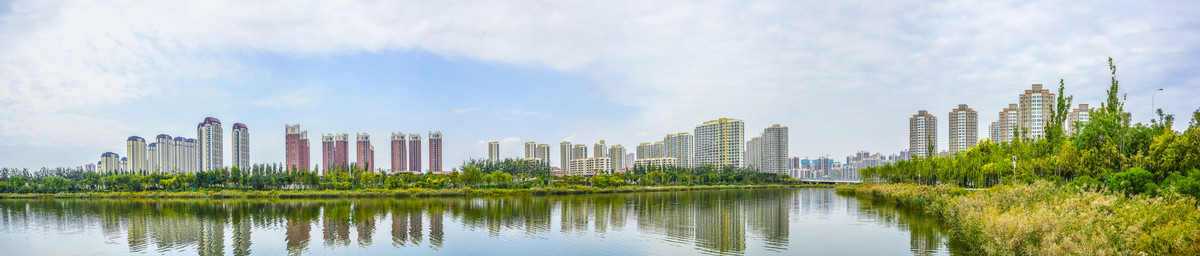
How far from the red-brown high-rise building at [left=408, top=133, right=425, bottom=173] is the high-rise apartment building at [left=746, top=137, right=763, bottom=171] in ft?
231

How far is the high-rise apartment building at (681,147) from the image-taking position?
476 ft

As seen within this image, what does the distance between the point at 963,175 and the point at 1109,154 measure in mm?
21017

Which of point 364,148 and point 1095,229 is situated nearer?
point 1095,229

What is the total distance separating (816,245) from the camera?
70.0 feet

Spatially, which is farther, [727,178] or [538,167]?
[727,178]

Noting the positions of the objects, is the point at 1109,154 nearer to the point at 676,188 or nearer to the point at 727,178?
the point at 676,188

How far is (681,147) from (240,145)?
94.0 m

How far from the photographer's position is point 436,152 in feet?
430

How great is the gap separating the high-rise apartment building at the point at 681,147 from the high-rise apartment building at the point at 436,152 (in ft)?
177

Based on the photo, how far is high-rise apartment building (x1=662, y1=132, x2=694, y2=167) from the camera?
14504cm

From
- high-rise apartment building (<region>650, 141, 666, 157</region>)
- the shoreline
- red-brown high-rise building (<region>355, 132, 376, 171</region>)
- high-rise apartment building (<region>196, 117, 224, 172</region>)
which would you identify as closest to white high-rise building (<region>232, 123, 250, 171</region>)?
high-rise apartment building (<region>196, 117, 224, 172</region>)

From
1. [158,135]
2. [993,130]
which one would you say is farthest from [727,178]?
[158,135]

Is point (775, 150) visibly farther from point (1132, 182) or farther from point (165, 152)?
point (165, 152)

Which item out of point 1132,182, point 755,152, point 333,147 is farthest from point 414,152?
point 1132,182
